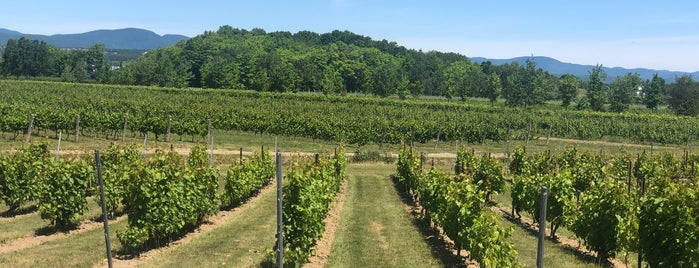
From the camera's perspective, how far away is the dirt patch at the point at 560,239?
14430mm

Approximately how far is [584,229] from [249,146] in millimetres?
29244

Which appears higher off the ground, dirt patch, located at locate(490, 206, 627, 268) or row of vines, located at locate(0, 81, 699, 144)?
row of vines, located at locate(0, 81, 699, 144)

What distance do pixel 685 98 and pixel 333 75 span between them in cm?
7152

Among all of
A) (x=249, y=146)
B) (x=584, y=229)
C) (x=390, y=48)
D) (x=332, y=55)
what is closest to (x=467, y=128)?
(x=249, y=146)

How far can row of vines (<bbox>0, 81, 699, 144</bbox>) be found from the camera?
38.4 m

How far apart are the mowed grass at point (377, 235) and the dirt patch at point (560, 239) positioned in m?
4.34

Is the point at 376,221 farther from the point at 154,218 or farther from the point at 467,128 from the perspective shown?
the point at 467,128

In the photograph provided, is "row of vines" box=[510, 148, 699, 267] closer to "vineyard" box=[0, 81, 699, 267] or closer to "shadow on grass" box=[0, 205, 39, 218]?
"vineyard" box=[0, 81, 699, 267]

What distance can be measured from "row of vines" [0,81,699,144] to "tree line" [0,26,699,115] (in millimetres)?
22090

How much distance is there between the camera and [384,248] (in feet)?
48.5

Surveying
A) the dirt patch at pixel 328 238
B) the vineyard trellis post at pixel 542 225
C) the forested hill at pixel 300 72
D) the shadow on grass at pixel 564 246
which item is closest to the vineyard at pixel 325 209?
the shadow on grass at pixel 564 246

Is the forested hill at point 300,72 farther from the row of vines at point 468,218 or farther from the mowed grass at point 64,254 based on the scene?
the mowed grass at point 64,254

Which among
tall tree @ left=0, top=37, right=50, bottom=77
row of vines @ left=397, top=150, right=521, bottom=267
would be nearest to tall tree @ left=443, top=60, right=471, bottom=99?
row of vines @ left=397, top=150, right=521, bottom=267

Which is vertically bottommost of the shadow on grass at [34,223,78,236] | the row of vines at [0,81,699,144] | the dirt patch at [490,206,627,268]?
the dirt patch at [490,206,627,268]
